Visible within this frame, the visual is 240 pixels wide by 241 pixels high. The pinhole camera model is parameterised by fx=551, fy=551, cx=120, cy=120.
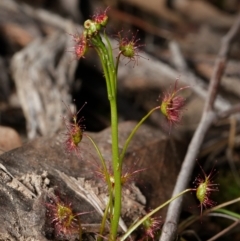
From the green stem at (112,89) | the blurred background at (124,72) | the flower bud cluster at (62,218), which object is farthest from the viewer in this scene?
the blurred background at (124,72)

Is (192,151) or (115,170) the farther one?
(192,151)

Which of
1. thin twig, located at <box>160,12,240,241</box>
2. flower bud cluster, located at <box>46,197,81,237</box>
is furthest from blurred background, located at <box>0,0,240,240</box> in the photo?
flower bud cluster, located at <box>46,197,81,237</box>

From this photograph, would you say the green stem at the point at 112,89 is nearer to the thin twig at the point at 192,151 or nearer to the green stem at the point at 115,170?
the green stem at the point at 115,170

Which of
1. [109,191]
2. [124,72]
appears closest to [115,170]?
[109,191]

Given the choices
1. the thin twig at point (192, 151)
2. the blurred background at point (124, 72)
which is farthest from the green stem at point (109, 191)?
the blurred background at point (124, 72)

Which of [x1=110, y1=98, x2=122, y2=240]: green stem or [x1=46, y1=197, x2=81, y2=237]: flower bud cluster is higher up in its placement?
[x1=110, y1=98, x2=122, y2=240]: green stem

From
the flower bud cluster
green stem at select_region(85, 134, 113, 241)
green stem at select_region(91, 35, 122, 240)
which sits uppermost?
green stem at select_region(91, 35, 122, 240)

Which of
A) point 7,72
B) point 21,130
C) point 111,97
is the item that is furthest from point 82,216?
point 7,72

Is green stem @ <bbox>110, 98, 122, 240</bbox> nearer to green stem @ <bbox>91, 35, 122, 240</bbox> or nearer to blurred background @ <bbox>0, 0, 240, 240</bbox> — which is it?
green stem @ <bbox>91, 35, 122, 240</bbox>

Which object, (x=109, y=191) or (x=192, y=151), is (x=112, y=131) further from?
(x=192, y=151)

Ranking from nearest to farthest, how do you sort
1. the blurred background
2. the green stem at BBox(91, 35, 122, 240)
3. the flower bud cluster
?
the green stem at BBox(91, 35, 122, 240) → the flower bud cluster → the blurred background

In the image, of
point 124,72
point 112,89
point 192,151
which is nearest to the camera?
point 112,89
